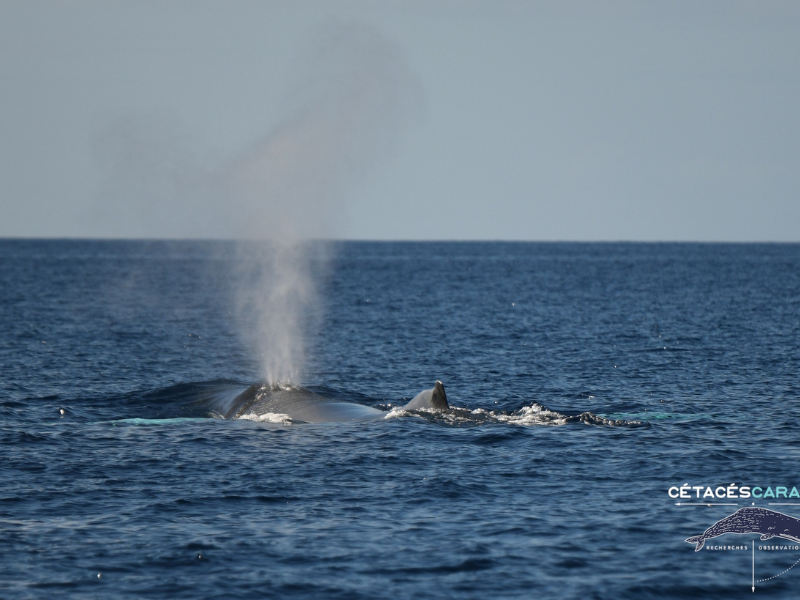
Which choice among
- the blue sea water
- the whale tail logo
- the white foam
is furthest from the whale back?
the whale tail logo

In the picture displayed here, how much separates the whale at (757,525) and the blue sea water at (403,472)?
398 millimetres

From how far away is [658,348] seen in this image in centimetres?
6075

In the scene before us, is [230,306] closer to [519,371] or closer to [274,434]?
[519,371]

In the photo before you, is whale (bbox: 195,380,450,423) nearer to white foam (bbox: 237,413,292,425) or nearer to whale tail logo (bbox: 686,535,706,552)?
white foam (bbox: 237,413,292,425)

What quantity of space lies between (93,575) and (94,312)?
6763 cm

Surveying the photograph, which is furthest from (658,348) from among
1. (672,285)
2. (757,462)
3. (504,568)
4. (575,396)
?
(672,285)

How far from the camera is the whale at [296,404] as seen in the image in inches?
1400

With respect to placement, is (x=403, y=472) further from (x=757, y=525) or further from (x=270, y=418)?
(x=270, y=418)

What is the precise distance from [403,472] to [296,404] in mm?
11313

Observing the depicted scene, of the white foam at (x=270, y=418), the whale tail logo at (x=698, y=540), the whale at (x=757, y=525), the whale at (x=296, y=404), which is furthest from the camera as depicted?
the white foam at (x=270, y=418)

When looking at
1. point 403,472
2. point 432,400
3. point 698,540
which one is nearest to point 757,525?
point 698,540

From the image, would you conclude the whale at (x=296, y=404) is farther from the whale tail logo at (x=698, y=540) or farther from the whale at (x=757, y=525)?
the whale tail logo at (x=698, y=540)

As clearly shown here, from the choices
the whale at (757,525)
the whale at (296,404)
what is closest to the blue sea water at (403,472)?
the whale at (757,525)

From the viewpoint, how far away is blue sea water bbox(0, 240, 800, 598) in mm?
20047
